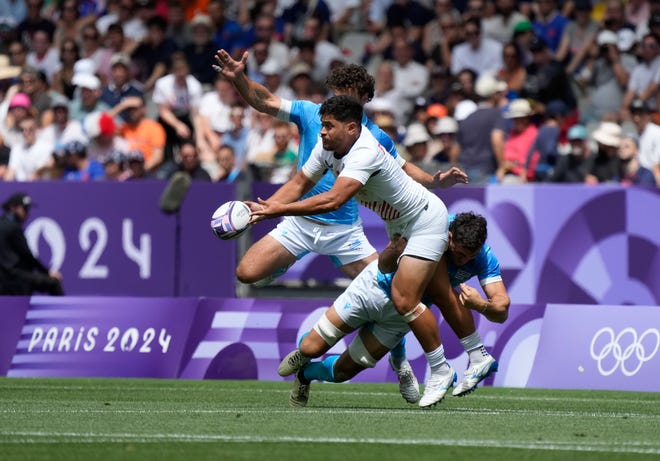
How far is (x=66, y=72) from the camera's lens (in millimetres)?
22281

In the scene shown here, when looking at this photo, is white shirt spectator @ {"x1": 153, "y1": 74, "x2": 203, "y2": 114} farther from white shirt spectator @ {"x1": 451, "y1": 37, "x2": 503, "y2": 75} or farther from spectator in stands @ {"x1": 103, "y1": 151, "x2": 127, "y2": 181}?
white shirt spectator @ {"x1": 451, "y1": 37, "x2": 503, "y2": 75}

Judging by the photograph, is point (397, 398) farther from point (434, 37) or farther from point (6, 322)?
point (434, 37)

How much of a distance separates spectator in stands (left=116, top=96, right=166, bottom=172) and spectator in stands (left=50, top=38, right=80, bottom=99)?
2.31m

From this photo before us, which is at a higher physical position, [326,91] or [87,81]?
[326,91]

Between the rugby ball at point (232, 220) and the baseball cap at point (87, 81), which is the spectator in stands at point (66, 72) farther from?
the rugby ball at point (232, 220)

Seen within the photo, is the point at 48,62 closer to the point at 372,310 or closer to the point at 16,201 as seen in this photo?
the point at 16,201

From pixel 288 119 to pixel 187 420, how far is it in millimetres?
3240

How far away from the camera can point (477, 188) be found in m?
17.0

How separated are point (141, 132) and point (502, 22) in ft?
17.9

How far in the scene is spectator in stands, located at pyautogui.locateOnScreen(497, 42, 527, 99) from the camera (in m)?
19.8

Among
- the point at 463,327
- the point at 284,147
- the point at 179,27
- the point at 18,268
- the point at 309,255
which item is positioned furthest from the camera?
the point at 179,27

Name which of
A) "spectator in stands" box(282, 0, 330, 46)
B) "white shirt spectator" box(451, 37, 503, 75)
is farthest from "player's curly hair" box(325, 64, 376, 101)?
"spectator in stands" box(282, 0, 330, 46)

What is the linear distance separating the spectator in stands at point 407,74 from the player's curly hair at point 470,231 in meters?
10.6

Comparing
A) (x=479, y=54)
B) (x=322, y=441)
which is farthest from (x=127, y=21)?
(x=322, y=441)
